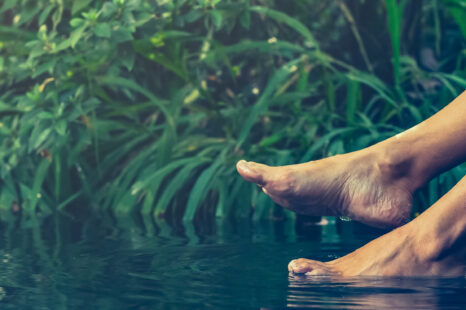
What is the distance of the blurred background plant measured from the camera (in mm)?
2850

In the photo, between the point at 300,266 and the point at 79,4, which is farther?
the point at 79,4

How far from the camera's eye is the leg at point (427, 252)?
1.62 meters

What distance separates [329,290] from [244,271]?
28 cm

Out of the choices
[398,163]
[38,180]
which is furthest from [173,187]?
[398,163]

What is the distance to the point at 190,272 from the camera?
66.4 inches

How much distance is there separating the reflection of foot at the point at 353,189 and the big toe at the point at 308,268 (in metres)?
0.28

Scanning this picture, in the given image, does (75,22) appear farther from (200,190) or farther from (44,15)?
(200,190)

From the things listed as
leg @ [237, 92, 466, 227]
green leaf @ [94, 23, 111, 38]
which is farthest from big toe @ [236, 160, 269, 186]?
green leaf @ [94, 23, 111, 38]

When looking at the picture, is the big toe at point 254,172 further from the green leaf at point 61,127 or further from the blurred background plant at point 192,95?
the green leaf at point 61,127

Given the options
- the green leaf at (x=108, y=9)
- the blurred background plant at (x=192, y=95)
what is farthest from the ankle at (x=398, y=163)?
the green leaf at (x=108, y=9)

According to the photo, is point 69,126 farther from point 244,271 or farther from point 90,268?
point 244,271

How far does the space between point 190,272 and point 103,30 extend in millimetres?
1195

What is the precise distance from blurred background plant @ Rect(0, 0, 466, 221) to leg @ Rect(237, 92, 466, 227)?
27.2 inches

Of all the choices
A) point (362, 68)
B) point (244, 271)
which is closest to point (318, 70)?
point (362, 68)
